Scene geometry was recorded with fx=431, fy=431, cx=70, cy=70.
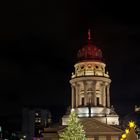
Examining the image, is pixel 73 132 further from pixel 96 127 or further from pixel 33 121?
pixel 33 121

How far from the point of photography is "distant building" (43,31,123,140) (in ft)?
222

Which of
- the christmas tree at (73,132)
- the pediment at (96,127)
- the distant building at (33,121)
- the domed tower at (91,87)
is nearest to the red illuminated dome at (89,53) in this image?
the domed tower at (91,87)

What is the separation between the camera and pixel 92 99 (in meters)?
70.9

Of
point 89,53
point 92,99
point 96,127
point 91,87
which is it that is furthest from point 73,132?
point 89,53

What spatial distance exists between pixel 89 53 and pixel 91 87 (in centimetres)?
594

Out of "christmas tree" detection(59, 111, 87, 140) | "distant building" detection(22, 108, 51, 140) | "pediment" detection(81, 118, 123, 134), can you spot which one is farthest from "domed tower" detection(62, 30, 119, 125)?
"distant building" detection(22, 108, 51, 140)

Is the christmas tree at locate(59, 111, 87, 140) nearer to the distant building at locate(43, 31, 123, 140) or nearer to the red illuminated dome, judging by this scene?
the distant building at locate(43, 31, 123, 140)

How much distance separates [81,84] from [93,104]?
456 cm

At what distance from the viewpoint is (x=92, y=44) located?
252ft

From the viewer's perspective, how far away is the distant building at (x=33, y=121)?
454ft

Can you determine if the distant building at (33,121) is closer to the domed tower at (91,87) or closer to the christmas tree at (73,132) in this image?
the domed tower at (91,87)

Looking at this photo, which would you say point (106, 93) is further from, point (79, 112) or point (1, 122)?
point (1, 122)

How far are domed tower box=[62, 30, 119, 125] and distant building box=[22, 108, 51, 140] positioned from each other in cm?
6127

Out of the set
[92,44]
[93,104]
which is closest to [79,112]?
[93,104]
